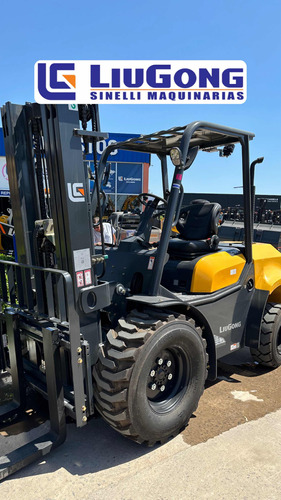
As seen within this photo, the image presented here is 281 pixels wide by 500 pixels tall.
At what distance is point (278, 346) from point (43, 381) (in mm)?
2953

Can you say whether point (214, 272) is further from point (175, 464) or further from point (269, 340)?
point (175, 464)

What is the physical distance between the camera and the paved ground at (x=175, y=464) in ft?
8.24

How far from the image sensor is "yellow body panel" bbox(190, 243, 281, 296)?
3.67 m

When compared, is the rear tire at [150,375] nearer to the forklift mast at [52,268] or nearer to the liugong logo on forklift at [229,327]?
the forklift mast at [52,268]

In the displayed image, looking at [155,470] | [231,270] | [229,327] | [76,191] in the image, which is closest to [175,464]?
[155,470]

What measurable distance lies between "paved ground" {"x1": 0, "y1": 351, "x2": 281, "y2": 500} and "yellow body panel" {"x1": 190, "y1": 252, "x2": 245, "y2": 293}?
1166 millimetres

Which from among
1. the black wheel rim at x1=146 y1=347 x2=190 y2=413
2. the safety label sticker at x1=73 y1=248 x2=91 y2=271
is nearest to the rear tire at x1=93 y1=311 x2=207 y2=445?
the black wheel rim at x1=146 y1=347 x2=190 y2=413

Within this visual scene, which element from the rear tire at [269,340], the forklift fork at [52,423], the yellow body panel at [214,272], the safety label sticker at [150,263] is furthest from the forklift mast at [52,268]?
the rear tire at [269,340]

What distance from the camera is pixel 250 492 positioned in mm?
2504

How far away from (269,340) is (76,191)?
115 inches

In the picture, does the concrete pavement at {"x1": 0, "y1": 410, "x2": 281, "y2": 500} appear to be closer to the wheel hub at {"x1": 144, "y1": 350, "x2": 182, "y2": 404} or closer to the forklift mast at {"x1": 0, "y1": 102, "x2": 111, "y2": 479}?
the forklift mast at {"x1": 0, "y1": 102, "x2": 111, "y2": 479}

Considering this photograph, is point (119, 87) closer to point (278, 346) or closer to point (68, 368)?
point (68, 368)

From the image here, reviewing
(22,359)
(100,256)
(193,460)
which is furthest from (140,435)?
(100,256)

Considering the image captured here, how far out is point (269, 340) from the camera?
4.30 meters
